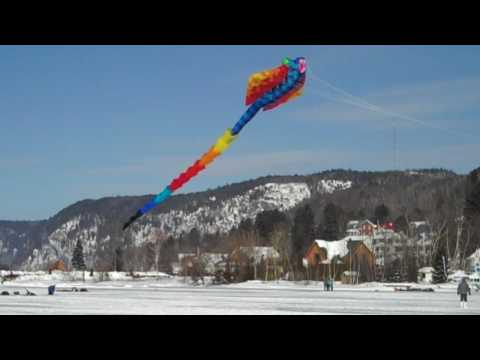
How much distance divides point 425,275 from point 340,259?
1508cm

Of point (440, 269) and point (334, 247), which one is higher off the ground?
point (334, 247)

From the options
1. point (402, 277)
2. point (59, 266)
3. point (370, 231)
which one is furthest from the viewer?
point (59, 266)

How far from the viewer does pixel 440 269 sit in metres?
51.0

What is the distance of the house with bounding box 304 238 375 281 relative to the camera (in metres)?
58.3

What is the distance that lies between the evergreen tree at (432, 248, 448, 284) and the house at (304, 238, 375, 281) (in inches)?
254

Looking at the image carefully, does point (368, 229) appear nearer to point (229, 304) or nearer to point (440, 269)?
point (440, 269)

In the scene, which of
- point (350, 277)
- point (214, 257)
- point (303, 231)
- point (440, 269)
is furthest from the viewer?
point (303, 231)

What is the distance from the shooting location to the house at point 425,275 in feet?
178

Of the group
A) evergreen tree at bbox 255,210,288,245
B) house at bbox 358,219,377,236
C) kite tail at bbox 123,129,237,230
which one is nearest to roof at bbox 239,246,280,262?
house at bbox 358,219,377,236

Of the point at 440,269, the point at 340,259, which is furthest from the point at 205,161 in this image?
the point at 340,259
